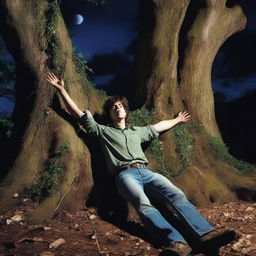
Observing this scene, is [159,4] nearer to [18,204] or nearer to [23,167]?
[23,167]

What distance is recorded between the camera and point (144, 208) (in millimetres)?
4234

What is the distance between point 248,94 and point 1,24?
15.0 metres

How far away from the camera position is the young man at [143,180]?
3.85 metres

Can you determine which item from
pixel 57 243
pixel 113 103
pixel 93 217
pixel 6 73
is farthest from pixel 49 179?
pixel 6 73

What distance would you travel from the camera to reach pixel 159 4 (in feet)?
21.2

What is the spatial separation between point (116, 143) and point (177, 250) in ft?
6.58

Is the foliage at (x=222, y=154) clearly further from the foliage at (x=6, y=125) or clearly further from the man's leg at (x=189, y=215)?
the foliage at (x=6, y=125)

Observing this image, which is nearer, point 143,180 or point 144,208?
point 144,208

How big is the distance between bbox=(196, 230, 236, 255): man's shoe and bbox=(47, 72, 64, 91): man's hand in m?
3.02

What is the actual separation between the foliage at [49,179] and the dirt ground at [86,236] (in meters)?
0.27

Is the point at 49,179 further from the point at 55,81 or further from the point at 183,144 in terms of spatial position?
the point at 183,144

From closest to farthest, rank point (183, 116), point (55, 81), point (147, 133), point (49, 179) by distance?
1. point (49, 179)
2. point (55, 81)
3. point (147, 133)
4. point (183, 116)

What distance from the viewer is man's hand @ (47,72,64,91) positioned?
16.9ft

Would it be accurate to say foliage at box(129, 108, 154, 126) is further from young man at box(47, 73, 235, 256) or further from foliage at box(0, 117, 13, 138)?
foliage at box(0, 117, 13, 138)
